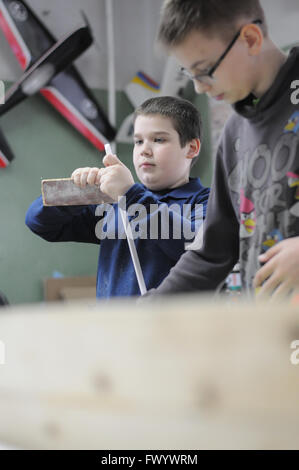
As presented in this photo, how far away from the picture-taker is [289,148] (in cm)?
33

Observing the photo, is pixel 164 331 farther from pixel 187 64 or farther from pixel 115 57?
pixel 115 57

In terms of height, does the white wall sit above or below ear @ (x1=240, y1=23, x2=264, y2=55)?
above

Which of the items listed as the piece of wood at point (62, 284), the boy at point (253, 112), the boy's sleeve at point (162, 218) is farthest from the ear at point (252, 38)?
the piece of wood at point (62, 284)

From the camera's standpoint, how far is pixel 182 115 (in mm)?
418

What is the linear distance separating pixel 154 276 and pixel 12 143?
0.19m

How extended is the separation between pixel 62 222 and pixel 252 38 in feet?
0.69

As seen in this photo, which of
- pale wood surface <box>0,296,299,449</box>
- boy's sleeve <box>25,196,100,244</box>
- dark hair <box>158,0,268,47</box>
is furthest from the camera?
boy's sleeve <box>25,196,100,244</box>

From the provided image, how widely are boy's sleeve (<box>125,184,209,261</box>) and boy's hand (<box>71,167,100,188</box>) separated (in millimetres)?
36

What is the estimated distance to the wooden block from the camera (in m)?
0.43

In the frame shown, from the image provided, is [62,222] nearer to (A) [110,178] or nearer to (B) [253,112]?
(A) [110,178]

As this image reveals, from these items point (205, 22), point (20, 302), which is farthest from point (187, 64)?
point (20, 302)
